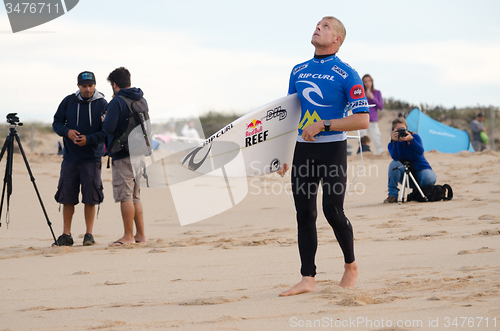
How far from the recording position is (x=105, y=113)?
5.75m

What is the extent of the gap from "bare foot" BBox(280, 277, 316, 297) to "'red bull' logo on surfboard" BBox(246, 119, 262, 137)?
1548 mm

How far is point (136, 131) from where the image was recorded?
552cm

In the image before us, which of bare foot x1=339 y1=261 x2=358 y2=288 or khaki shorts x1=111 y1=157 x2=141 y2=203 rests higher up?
khaki shorts x1=111 y1=157 x2=141 y2=203

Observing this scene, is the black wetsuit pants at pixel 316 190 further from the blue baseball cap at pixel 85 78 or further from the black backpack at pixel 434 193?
Result: the black backpack at pixel 434 193

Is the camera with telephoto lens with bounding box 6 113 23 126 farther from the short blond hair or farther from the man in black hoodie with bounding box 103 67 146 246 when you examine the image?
the short blond hair

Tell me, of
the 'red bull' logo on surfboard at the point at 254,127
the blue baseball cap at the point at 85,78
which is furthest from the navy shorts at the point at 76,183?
the 'red bull' logo on surfboard at the point at 254,127

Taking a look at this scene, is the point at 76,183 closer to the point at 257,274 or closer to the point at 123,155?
the point at 123,155

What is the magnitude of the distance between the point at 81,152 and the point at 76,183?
0.33 metres

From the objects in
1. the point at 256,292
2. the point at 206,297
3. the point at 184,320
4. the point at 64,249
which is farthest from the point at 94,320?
the point at 64,249

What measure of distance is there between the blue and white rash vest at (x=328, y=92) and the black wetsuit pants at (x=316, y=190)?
8cm

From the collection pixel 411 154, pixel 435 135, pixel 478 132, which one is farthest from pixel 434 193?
pixel 478 132

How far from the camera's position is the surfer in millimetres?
3258

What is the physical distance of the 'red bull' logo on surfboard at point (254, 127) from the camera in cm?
442

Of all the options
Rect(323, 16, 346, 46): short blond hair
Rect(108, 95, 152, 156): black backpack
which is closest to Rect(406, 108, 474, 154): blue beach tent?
Rect(108, 95, 152, 156): black backpack
